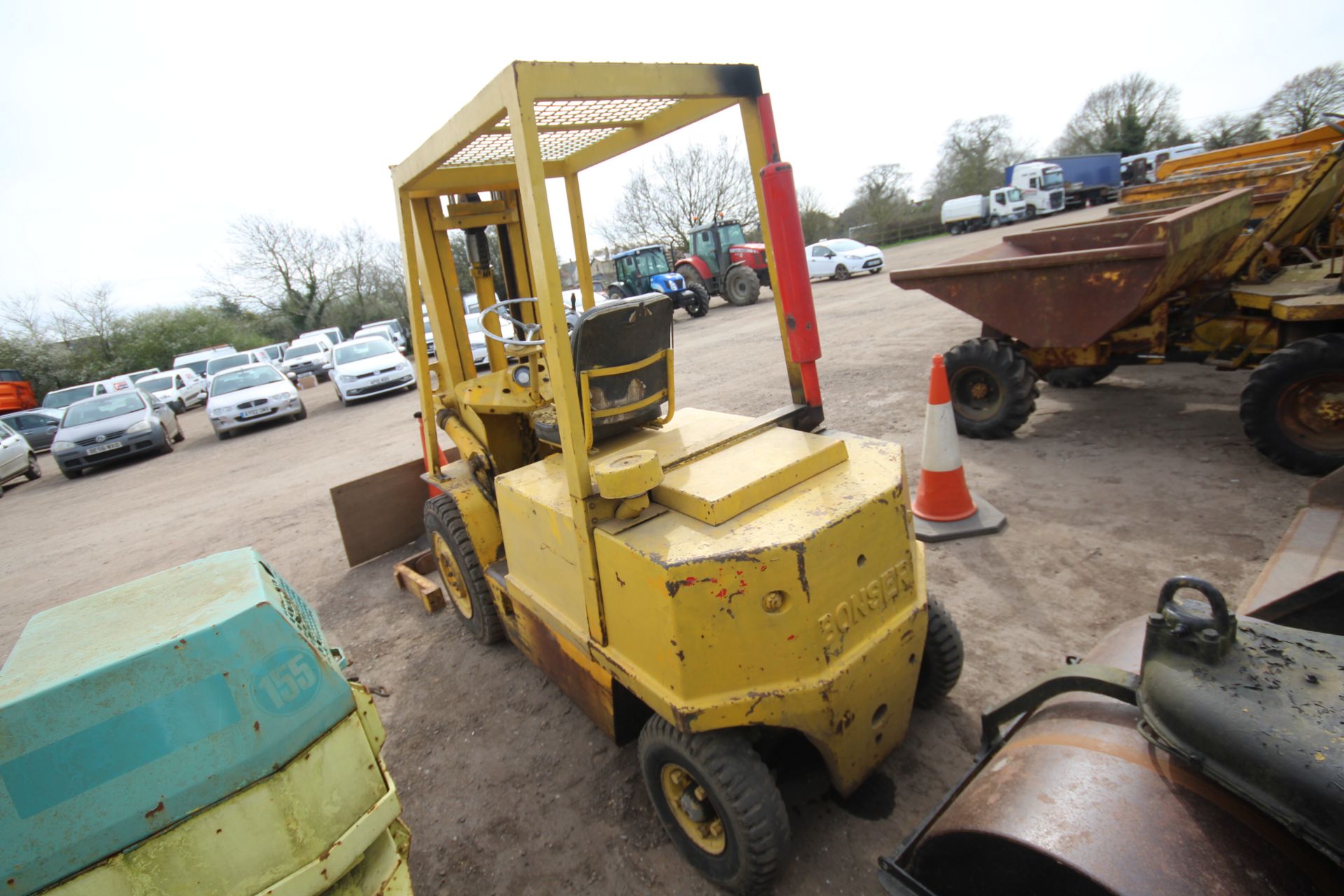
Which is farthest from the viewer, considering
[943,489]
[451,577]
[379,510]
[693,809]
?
[379,510]

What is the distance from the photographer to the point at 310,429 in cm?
1216

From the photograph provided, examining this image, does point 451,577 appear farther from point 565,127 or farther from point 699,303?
point 699,303

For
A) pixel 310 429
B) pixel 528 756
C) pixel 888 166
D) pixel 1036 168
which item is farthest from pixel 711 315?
pixel 888 166

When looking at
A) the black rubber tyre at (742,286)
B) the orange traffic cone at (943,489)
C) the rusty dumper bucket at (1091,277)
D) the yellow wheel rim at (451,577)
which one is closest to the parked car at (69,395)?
the black rubber tyre at (742,286)

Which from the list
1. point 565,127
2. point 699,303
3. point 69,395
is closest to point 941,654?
point 565,127

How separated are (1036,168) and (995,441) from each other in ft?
106

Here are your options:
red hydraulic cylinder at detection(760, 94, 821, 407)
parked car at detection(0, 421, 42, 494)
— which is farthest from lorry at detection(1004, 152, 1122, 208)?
parked car at detection(0, 421, 42, 494)

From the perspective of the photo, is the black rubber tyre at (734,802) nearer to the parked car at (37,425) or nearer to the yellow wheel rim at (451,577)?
the yellow wheel rim at (451,577)

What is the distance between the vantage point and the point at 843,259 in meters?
21.2

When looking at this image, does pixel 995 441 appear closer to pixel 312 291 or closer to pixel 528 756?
pixel 528 756

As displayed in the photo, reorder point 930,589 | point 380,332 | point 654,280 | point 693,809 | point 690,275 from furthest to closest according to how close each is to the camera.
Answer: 1. point 380,332
2. point 690,275
3. point 654,280
4. point 930,589
5. point 693,809

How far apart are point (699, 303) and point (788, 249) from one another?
668 inches

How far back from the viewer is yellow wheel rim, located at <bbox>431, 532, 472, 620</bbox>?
12.5 ft

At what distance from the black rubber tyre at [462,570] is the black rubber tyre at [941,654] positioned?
221cm
